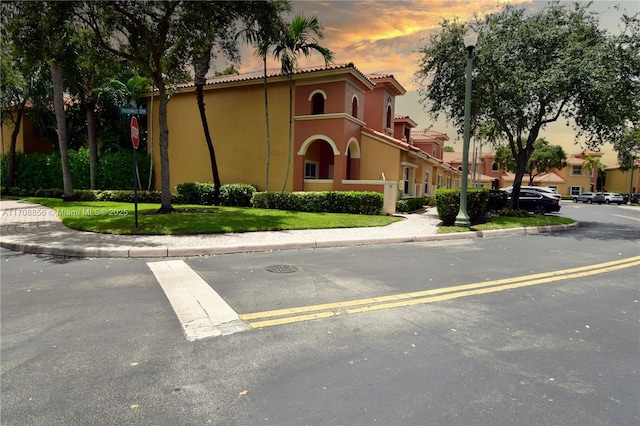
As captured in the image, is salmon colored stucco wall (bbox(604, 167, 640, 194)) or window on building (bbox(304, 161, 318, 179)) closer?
window on building (bbox(304, 161, 318, 179))

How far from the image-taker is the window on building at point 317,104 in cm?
1955

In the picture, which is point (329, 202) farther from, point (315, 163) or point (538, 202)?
point (538, 202)

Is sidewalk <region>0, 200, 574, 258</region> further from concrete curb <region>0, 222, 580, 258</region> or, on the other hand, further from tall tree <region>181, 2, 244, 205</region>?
tall tree <region>181, 2, 244, 205</region>

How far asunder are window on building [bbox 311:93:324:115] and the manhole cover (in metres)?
14.2

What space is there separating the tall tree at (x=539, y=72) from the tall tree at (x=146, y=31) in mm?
11849

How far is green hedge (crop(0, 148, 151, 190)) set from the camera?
72.3 ft

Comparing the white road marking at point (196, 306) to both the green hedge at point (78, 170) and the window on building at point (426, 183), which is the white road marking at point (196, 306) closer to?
the green hedge at point (78, 170)

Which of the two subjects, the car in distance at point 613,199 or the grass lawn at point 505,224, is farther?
the car in distance at point 613,199

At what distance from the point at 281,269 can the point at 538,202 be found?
66.7ft

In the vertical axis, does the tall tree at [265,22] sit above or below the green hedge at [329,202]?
above

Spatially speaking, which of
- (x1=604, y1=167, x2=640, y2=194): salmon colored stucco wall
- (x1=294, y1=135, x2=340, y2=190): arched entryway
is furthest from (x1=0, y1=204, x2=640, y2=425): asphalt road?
(x1=604, y1=167, x2=640, y2=194): salmon colored stucco wall

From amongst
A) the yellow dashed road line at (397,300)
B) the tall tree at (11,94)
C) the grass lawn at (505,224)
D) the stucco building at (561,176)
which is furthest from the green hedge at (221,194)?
the stucco building at (561,176)

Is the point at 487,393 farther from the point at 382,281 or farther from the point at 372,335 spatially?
the point at 382,281

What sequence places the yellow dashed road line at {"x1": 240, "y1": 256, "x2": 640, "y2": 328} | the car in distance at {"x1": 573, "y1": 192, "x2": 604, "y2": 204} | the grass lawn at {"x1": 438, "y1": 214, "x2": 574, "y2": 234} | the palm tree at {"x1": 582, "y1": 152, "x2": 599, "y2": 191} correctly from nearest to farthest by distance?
the yellow dashed road line at {"x1": 240, "y1": 256, "x2": 640, "y2": 328}, the grass lawn at {"x1": 438, "y1": 214, "x2": 574, "y2": 234}, the car in distance at {"x1": 573, "y1": 192, "x2": 604, "y2": 204}, the palm tree at {"x1": 582, "y1": 152, "x2": 599, "y2": 191}
